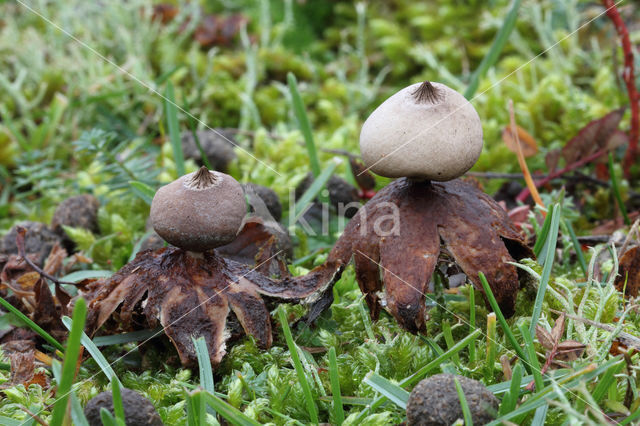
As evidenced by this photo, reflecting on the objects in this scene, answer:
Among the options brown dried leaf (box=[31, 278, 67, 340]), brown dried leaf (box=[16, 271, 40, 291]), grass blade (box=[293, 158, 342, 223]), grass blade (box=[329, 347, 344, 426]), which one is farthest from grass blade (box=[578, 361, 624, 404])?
brown dried leaf (box=[16, 271, 40, 291])

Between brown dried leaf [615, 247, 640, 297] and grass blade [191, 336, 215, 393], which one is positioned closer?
grass blade [191, 336, 215, 393]

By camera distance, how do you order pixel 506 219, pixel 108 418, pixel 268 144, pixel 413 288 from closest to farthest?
pixel 108 418 → pixel 413 288 → pixel 506 219 → pixel 268 144

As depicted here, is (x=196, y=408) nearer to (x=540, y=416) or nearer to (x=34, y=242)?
(x=540, y=416)

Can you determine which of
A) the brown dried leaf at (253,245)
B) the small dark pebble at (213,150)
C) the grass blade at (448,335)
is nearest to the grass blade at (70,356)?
the brown dried leaf at (253,245)

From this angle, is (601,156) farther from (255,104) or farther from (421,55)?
(255,104)

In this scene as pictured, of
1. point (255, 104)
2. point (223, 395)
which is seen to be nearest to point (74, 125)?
point (255, 104)

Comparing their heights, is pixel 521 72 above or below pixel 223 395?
above

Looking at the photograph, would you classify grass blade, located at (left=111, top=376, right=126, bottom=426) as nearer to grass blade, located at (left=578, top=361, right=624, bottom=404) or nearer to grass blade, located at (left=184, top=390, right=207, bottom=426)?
grass blade, located at (left=184, top=390, right=207, bottom=426)
